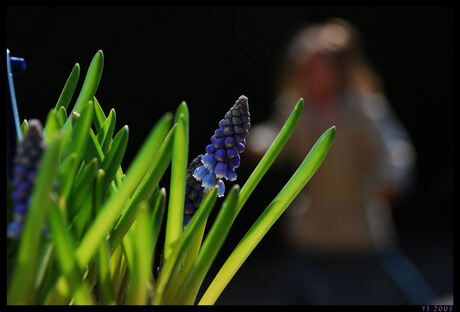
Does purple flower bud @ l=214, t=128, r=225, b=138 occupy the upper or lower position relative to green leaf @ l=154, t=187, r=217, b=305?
upper

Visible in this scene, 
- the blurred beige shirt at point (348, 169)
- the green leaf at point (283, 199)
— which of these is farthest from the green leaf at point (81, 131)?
the blurred beige shirt at point (348, 169)

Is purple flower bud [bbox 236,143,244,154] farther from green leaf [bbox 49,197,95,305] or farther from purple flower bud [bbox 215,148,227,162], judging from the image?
green leaf [bbox 49,197,95,305]

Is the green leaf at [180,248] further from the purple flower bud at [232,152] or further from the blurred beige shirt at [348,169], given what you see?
the blurred beige shirt at [348,169]

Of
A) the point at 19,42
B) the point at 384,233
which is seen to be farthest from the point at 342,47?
the point at 19,42

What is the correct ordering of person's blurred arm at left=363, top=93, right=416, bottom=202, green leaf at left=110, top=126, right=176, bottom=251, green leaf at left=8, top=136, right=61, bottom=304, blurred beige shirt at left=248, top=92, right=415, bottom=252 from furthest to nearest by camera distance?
blurred beige shirt at left=248, top=92, right=415, bottom=252, person's blurred arm at left=363, top=93, right=416, bottom=202, green leaf at left=110, top=126, right=176, bottom=251, green leaf at left=8, top=136, right=61, bottom=304

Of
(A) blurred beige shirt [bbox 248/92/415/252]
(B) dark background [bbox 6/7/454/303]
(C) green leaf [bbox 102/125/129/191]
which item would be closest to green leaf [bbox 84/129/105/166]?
(C) green leaf [bbox 102/125/129/191]

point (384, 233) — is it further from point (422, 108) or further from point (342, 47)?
point (422, 108)
